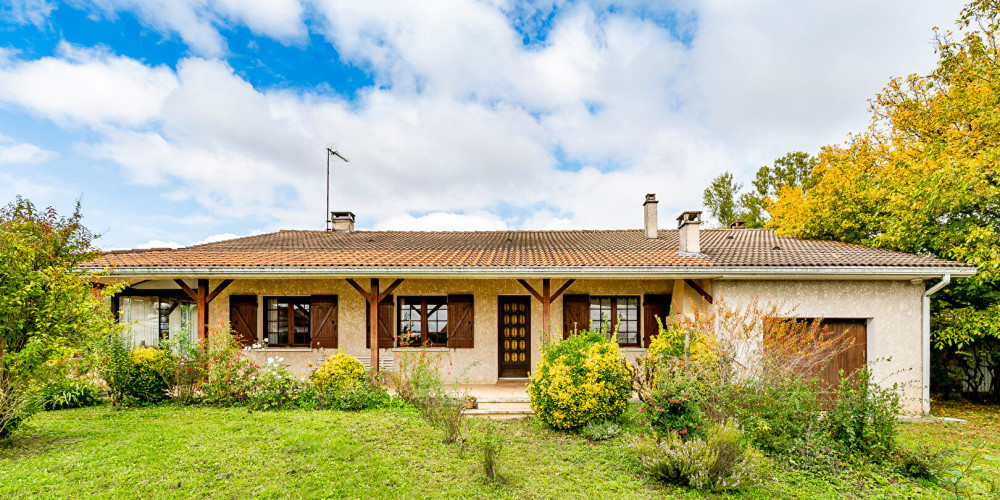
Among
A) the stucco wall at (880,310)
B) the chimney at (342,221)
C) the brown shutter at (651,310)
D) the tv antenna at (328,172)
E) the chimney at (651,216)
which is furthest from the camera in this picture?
the tv antenna at (328,172)

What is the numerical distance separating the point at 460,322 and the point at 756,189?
22.3 m

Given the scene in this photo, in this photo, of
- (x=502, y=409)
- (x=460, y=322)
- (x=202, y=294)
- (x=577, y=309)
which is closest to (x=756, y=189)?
(x=577, y=309)

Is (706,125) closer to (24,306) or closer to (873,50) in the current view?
(873,50)

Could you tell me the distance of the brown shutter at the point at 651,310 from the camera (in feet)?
31.1

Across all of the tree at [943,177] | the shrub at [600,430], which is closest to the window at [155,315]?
the shrub at [600,430]

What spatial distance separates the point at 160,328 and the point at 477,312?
7369 mm

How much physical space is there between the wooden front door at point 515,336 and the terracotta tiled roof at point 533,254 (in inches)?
49.1

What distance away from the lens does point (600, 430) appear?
578cm

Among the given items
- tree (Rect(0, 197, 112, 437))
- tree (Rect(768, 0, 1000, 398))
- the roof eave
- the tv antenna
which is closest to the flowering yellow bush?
the roof eave

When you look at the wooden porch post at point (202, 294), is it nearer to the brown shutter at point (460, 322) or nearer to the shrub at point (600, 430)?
the brown shutter at point (460, 322)

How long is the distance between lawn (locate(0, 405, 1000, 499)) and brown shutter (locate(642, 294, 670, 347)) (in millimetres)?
4210

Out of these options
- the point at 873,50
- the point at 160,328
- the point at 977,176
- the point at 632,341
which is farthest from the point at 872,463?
the point at 160,328

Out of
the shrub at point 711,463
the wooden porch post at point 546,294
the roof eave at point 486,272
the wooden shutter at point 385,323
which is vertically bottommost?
the shrub at point 711,463

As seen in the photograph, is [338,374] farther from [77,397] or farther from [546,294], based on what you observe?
[77,397]
